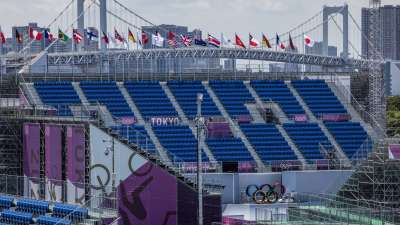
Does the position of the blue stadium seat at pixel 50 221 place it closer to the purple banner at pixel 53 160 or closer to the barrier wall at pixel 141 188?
the barrier wall at pixel 141 188

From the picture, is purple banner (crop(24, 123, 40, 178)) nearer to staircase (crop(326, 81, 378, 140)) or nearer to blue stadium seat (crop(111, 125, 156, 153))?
blue stadium seat (crop(111, 125, 156, 153))

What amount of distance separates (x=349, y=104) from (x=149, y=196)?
17721 mm

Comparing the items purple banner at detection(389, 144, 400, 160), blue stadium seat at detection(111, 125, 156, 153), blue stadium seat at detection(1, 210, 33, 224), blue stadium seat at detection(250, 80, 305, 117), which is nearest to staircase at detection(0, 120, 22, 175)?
blue stadium seat at detection(111, 125, 156, 153)

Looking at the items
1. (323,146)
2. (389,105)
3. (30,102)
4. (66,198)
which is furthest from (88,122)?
(389,105)

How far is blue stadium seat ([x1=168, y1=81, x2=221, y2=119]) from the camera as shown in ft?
161

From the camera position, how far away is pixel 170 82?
51.5m

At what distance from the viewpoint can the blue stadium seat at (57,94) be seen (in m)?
47.8

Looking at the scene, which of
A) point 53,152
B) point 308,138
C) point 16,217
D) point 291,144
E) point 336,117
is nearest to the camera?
point 16,217

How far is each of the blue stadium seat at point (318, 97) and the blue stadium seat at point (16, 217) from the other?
60.1ft

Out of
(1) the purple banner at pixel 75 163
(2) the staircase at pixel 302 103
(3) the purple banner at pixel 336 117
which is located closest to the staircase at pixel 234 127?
(2) the staircase at pixel 302 103

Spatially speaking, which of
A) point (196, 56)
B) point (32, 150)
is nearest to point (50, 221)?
point (32, 150)

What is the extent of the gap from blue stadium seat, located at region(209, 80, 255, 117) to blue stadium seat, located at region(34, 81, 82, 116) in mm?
6596

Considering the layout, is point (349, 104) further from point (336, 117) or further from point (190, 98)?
point (190, 98)

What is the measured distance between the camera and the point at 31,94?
48.0 metres
